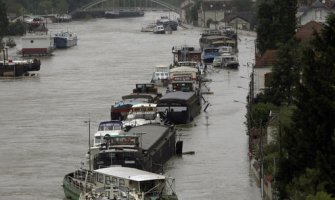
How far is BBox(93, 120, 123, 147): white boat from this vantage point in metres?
28.3

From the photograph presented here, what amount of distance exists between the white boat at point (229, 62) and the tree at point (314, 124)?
3474cm

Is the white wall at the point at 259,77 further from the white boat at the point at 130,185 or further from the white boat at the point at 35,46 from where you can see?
the white boat at the point at 35,46

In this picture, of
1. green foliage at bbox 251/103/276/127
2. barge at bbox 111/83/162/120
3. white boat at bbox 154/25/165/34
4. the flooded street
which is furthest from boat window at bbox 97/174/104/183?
white boat at bbox 154/25/165/34

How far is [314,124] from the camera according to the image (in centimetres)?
1873

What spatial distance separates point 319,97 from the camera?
61.4 feet

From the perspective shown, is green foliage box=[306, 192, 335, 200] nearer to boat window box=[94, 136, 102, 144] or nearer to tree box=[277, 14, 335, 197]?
tree box=[277, 14, 335, 197]

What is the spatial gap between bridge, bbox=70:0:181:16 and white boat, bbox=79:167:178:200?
94.1 m

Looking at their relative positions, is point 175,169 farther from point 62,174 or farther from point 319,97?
point 319,97

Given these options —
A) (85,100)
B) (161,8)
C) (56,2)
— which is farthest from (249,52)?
(161,8)

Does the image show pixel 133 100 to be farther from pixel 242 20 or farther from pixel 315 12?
pixel 242 20

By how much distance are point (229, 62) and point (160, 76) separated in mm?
8681

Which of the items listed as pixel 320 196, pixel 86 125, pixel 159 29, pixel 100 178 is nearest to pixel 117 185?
pixel 100 178

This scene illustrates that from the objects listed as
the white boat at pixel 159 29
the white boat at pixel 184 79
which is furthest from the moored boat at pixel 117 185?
the white boat at pixel 159 29

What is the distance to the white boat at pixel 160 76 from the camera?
1804 inches
